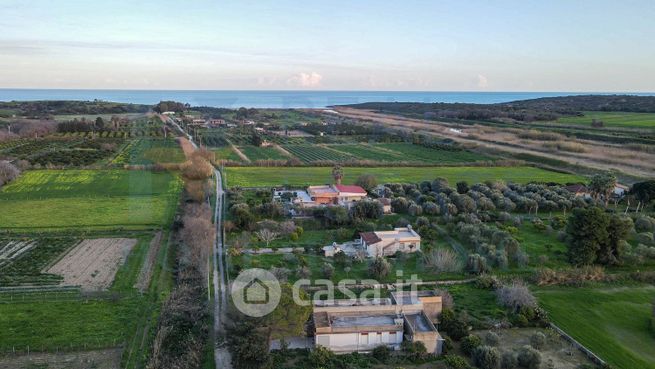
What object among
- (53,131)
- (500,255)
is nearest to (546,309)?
(500,255)

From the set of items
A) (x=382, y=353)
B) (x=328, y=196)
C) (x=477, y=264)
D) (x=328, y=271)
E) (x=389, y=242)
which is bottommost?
(x=382, y=353)

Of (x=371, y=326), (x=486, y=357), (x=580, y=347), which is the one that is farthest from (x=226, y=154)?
(x=580, y=347)

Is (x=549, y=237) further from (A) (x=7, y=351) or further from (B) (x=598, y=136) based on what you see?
(B) (x=598, y=136)

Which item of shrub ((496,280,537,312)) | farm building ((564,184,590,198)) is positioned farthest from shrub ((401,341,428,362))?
farm building ((564,184,590,198))
